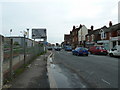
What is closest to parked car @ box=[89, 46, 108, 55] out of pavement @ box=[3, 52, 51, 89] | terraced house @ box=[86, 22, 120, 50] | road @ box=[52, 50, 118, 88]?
terraced house @ box=[86, 22, 120, 50]

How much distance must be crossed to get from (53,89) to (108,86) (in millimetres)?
2098

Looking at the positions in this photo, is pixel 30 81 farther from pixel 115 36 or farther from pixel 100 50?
pixel 115 36

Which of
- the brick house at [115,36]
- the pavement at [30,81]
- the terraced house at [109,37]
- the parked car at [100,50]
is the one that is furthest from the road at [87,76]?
the terraced house at [109,37]

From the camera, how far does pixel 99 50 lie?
30.8 meters

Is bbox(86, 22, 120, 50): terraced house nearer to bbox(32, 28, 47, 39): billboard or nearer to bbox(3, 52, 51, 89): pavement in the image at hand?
bbox(32, 28, 47, 39): billboard

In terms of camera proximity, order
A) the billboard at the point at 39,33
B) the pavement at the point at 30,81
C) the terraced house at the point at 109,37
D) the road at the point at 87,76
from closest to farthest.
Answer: the pavement at the point at 30,81 < the road at the point at 87,76 < the billboard at the point at 39,33 < the terraced house at the point at 109,37

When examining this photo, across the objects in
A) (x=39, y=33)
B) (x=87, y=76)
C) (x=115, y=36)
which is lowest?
(x=87, y=76)

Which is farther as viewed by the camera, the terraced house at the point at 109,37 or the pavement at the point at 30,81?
the terraced house at the point at 109,37

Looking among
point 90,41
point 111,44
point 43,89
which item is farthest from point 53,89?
point 90,41

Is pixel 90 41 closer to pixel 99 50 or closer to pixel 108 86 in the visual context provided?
pixel 99 50

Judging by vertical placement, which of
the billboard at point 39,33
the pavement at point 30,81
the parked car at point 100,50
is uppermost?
the billboard at point 39,33

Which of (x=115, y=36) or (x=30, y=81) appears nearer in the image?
(x=30, y=81)

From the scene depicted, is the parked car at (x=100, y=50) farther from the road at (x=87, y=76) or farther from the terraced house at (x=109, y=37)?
the road at (x=87, y=76)

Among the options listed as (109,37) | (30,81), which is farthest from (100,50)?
(30,81)
